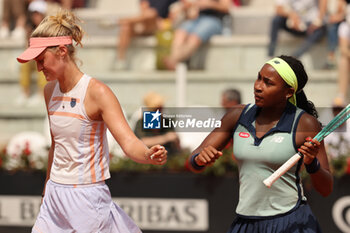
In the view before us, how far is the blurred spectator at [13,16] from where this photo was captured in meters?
10.6

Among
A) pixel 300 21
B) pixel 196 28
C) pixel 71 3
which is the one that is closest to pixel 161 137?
pixel 196 28

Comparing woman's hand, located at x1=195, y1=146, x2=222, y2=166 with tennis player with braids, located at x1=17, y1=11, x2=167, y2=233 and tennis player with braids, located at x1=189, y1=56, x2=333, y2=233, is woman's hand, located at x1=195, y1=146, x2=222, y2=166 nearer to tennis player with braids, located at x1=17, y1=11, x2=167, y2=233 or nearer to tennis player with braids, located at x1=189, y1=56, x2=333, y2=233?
tennis player with braids, located at x1=189, y1=56, x2=333, y2=233

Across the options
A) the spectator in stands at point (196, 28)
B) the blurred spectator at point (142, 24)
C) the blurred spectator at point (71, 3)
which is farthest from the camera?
the blurred spectator at point (71, 3)

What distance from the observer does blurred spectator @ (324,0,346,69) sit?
28.1 ft

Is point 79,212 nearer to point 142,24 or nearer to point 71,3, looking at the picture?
point 142,24

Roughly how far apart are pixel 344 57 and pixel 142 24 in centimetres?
293

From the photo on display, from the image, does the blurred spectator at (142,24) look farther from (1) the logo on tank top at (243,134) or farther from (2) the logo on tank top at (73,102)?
(1) the logo on tank top at (243,134)

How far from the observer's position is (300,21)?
9016 mm

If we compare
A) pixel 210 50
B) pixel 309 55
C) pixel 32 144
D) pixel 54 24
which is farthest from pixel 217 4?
pixel 54 24

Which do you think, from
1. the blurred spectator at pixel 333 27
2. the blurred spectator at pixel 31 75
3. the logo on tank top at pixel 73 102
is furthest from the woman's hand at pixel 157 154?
the blurred spectator at pixel 31 75

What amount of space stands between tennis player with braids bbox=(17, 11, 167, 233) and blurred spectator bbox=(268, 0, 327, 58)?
18.4 feet

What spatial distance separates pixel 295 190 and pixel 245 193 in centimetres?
25

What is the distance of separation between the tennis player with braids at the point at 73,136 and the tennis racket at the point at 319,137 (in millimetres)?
839

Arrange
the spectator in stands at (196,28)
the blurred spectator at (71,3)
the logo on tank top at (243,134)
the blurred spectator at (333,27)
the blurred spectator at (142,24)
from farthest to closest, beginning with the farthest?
the blurred spectator at (71,3) < the blurred spectator at (142,24) < the spectator in stands at (196,28) < the blurred spectator at (333,27) < the logo on tank top at (243,134)
